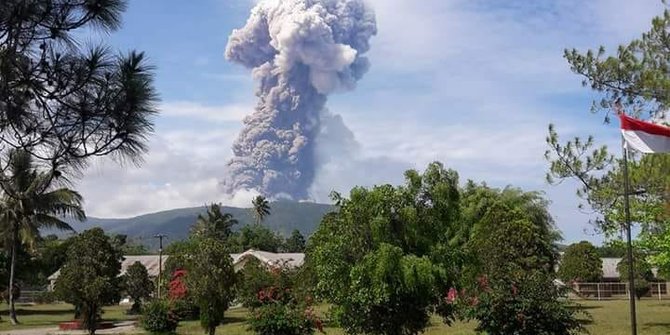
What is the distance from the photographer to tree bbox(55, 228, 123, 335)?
1304 inches

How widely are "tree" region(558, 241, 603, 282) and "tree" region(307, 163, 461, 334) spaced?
1970 inches

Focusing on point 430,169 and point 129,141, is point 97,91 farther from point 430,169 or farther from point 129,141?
point 430,169

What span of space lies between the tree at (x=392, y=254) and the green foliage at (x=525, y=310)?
1009 millimetres

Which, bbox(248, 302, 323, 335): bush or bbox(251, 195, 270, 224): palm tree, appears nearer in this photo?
bbox(248, 302, 323, 335): bush

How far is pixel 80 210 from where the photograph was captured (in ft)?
150

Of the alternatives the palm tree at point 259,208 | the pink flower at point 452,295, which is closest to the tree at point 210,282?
the pink flower at point 452,295

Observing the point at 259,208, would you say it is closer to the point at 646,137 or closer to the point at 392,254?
the point at 392,254

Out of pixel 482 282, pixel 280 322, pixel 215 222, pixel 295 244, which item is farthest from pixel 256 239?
pixel 280 322

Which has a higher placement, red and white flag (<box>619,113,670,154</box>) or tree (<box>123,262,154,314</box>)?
red and white flag (<box>619,113,670,154</box>)

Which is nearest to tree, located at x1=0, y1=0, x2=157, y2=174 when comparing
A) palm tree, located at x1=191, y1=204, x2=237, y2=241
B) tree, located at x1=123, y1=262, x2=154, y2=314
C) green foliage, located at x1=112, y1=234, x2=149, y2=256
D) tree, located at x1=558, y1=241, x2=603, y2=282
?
tree, located at x1=123, y1=262, x2=154, y2=314

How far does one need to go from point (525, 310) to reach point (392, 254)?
3577 mm

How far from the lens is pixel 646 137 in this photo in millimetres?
17375

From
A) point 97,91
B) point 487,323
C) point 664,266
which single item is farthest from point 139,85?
point 664,266

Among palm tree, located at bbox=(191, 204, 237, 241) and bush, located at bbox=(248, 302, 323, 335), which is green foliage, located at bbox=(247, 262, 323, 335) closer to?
bush, located at bbox=(248, 302, 323, 335)
